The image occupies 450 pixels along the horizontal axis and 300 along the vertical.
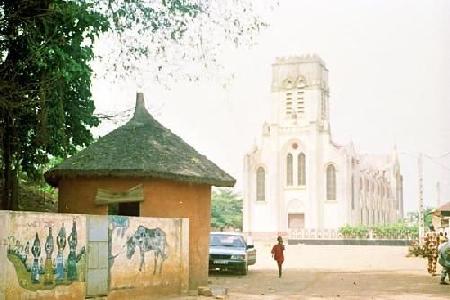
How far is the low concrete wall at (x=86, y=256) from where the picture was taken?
430 inches

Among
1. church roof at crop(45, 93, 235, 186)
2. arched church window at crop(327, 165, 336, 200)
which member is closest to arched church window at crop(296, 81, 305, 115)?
arched church window at crop(327, 165, 336, 200)

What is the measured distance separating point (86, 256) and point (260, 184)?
6069 cm

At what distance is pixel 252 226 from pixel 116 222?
193 feet

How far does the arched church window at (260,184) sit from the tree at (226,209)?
12641 mm

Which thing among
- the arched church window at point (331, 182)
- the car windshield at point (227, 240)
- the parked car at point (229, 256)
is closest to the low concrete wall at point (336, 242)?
the arched church window at point (331, 182)

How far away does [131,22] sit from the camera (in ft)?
62.9

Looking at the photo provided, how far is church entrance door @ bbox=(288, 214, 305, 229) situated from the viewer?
70875mm

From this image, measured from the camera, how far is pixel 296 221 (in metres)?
71.3

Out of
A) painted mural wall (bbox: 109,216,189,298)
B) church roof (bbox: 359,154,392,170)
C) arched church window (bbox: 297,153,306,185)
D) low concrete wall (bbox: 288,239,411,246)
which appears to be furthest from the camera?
church roof (bbox: 359,154,392,170)

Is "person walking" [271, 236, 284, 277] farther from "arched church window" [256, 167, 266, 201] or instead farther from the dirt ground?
"arched church window" [256, 167, 266, 201]

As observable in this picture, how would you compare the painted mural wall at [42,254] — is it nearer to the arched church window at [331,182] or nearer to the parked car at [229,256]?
the parked car at [229,256]

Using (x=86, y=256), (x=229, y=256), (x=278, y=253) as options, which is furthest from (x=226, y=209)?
(x=86, y=256)

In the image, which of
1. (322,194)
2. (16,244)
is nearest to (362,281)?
(16,244)

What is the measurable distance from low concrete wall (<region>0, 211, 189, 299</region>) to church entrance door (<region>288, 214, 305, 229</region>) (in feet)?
182
